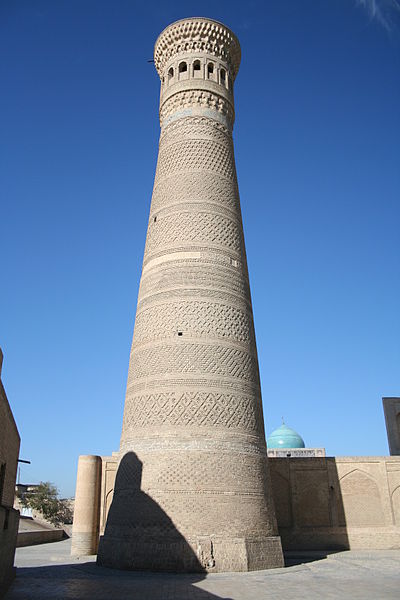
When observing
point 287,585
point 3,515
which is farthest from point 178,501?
point 3,515

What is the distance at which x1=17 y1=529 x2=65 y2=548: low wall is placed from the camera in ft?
57.6

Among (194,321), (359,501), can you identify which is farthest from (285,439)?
(194,321)

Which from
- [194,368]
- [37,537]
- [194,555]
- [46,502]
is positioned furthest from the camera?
[46,502]

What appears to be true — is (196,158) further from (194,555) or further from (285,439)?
(285,439)

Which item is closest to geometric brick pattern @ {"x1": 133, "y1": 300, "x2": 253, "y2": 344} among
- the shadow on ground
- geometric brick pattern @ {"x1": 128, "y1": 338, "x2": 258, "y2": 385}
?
geometric brick pattern @ {"x1": 128, "y1": 338, "x2": 258, "y2": 385}

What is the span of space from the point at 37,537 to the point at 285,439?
12.0 meters

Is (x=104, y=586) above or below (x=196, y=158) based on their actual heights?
below

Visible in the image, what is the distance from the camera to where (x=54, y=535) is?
2134cm

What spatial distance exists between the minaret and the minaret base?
18mm

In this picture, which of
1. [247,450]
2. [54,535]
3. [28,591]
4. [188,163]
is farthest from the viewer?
[54,535]

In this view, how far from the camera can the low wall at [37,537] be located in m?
17.5

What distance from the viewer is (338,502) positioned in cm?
1496

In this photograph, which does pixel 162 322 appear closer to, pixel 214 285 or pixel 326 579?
pixel 214 285

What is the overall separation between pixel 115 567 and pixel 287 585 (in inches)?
123
